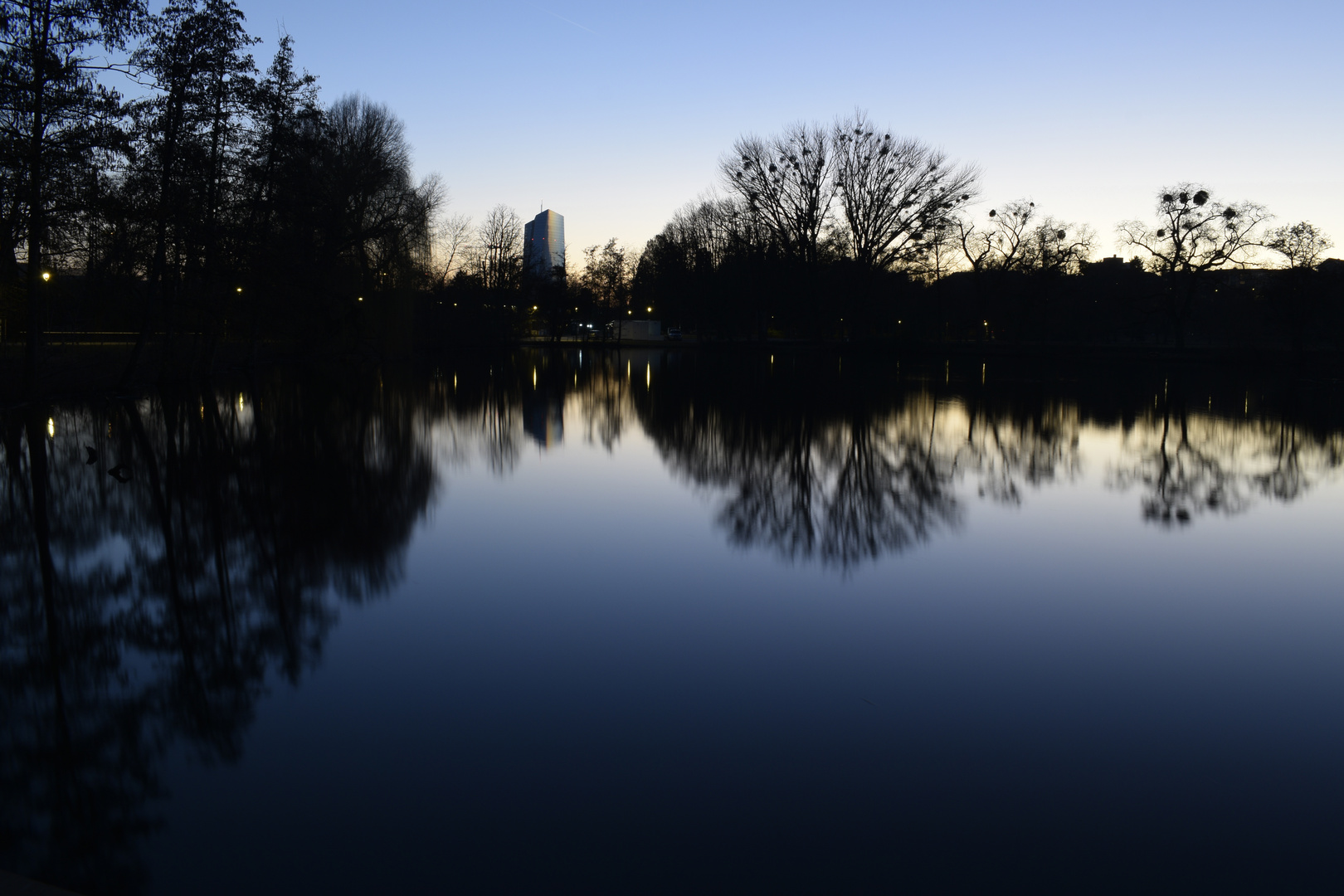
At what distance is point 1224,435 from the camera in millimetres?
17047

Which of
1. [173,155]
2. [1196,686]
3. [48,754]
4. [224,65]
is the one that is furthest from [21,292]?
[1196,686]

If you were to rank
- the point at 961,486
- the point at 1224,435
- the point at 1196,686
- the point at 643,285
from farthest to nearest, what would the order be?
the point at 643,285 → the point at 1224,435 → the point at 961,486 → the point at 1196,686

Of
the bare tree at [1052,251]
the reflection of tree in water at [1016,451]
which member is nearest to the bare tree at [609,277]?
the bare tree at [1052,251]

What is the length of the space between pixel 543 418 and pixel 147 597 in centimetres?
1341

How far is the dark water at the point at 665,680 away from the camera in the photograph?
10.5 ft

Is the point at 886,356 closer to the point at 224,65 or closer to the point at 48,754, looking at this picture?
the point at 224,65

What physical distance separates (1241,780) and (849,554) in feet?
13.0

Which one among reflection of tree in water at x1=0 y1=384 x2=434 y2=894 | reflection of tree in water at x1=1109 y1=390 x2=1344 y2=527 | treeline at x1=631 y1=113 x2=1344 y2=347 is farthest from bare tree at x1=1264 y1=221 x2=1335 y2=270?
reflection of tree in water at x1=0 y1=384 x2=434 y2=894

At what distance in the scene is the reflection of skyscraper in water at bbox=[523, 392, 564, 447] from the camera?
1619 centimetres

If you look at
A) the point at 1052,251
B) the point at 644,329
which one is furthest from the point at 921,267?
the point at 644,329

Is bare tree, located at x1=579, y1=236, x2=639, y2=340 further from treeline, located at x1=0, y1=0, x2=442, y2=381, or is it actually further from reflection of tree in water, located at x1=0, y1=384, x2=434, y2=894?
reflection of tree in water, located at x1=0, y1=384, x2=434, y2=894

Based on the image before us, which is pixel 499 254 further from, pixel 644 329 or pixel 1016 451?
pixel 1016 451

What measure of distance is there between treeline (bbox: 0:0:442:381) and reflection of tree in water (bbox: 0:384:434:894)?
17.5 ft

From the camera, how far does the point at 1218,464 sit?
13.5 metres
